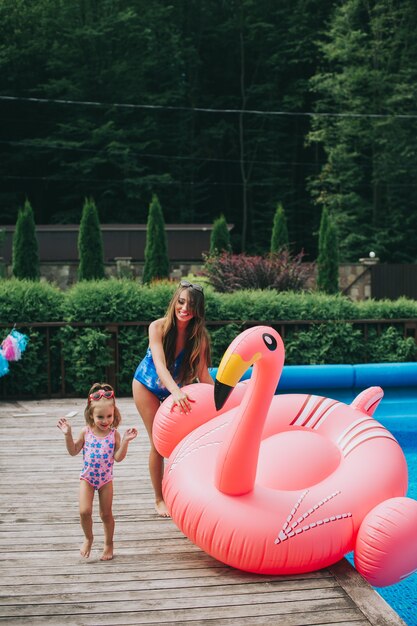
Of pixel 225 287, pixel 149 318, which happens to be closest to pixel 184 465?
pixel 149 318

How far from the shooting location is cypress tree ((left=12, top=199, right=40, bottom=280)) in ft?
76.1

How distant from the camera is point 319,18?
3669cm

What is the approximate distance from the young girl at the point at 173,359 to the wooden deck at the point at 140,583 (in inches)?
23.9

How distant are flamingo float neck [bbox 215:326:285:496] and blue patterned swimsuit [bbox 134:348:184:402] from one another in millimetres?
965

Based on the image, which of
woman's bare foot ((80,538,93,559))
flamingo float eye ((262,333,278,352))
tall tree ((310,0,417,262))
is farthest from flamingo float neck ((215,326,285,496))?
tall tree ((310,0,417,262))

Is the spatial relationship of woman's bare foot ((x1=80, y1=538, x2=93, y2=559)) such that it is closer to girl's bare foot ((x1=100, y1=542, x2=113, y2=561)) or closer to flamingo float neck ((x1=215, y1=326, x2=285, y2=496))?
girl's bare foot ((x1=100, y1=542, x2=113, y2=561))

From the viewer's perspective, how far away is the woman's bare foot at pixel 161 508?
4.63 m

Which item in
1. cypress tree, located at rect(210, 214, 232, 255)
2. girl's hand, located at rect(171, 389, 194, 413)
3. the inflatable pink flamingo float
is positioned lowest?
cypress tree, located at rect(210, 214, 232, 255)

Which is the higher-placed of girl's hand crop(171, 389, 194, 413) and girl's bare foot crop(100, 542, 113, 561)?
girl's hand crop(171, 389, 194, 413)

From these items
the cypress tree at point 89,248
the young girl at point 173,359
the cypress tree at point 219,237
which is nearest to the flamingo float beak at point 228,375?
the young girl at point 173,359

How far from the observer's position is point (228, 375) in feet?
11.4

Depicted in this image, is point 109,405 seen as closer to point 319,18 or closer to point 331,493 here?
point 331,493

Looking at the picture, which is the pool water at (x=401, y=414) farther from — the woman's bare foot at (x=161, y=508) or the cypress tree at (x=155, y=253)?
the cypress tree at (x=155, y=253)

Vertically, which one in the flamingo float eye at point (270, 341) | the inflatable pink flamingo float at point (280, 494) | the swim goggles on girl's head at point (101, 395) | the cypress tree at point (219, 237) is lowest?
the cypress tree at point (219, 237)
